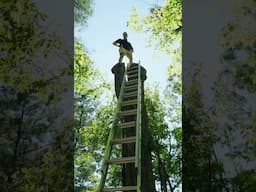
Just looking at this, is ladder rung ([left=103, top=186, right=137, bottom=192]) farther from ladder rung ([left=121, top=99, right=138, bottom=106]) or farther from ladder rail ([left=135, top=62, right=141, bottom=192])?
ladder rung ([left=121, top=99, right=138, bottom=106])

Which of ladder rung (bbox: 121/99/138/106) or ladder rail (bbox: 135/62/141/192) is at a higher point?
ladder rung (bbox: 121/99/138/106)

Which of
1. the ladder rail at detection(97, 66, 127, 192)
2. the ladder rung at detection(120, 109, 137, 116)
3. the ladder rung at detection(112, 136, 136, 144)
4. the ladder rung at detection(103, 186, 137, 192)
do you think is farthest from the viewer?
the ladder rung at detection(120, 109, 137, 116)

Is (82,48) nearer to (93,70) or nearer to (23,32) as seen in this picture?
(93,70)

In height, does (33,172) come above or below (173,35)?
below

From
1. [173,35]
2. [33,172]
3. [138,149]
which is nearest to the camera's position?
[33,172]

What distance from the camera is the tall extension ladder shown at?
3.87 m

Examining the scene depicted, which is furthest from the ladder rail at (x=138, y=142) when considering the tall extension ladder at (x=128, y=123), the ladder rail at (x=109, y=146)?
the ladder rail at (x=109, y=146)

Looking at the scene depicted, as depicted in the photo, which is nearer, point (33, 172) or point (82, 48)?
point (33, 172)

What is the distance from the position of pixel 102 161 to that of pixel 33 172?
531 mm

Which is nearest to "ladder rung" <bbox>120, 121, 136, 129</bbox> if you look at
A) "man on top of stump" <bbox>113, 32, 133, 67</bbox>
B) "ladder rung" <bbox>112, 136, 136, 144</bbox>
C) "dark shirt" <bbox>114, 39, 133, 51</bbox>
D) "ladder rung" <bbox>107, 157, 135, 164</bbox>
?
"ladder rung" <bbox>112, 136, 136, 144</bbox>

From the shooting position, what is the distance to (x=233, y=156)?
3930mm

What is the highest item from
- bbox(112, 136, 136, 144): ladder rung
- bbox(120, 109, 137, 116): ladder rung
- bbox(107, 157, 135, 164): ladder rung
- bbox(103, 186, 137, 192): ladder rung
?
bbox(120, 109, 137, 116): ladder rung

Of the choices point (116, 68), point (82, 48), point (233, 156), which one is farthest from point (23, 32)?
point (233, 156)

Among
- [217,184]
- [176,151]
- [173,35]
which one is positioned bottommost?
[217,184]
